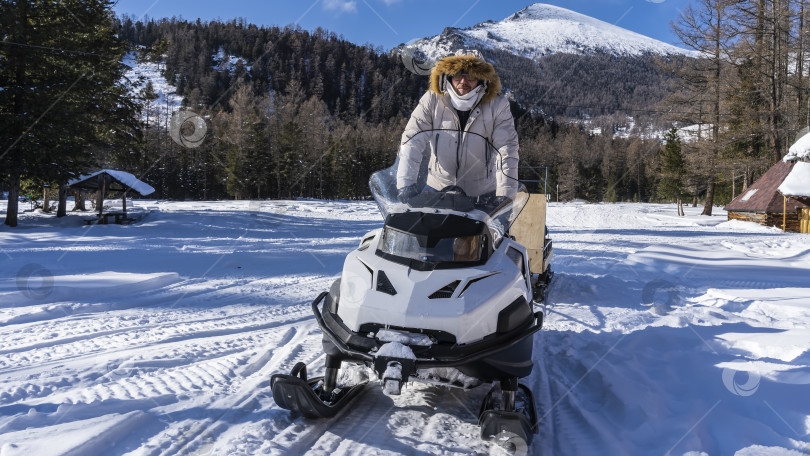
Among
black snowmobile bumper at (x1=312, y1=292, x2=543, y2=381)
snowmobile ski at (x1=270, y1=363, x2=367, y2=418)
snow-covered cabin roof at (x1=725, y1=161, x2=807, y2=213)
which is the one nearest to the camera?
black snowmobile bumper at (x1=312, y1=292, x2=543, y2=381)

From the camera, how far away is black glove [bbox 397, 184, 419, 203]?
12.4 feet

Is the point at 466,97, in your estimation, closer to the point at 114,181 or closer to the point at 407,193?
the point at 407,193

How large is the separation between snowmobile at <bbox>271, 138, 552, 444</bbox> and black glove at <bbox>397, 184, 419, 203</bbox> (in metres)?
0.35

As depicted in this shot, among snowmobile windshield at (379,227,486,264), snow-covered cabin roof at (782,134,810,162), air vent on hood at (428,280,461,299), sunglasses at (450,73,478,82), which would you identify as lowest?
air vent on hood at (428,280,461,299)

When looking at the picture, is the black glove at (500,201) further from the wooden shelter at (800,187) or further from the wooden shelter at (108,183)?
the wooden shelter at (108,183)

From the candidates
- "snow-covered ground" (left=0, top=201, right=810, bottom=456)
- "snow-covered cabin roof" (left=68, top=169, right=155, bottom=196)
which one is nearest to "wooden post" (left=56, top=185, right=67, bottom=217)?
"snow-covered cabin roof" (left=68, top=169, right=155, bottom=196)

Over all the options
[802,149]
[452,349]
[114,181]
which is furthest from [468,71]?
[114,181]

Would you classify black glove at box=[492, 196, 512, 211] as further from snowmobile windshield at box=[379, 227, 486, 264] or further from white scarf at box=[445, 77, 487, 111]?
white scarf at box=[445, 77, 487, 111]

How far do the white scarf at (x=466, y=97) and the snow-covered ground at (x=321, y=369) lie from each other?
2.37m

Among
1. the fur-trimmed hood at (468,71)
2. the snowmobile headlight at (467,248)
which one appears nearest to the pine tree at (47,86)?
the fur-trimmed hood at (468,71)

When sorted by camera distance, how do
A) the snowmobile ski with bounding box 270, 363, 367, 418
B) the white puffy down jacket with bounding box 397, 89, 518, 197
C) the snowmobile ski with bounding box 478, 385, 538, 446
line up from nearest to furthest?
1. the snowmobile ski with bounding box 478, 385, 538, 446
2. the snowmobile ski with bounding box 270, 363, 367, 418
3. the white puffy down jacket with bounding box 397, 89, 518, 197

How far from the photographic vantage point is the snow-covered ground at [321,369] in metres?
2.72

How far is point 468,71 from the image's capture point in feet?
13.1

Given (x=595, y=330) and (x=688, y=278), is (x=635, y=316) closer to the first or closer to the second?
(x=595, y=330)
